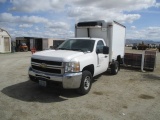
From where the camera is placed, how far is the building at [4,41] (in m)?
29.3

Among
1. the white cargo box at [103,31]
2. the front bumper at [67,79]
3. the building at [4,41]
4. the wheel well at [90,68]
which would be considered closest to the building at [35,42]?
the building at [4,41]

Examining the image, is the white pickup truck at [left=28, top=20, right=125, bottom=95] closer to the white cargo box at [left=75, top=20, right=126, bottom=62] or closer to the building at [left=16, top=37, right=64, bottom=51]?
the white cargo box at [left=75, top=20, right=126, bottom=62]

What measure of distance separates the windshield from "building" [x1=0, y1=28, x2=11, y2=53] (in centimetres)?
2476

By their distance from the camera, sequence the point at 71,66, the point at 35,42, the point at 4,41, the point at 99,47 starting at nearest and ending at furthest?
the point at 71,66
the point at 99,47
the point at 4,41
the point at 35,42

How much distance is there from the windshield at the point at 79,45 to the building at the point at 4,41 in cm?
2476

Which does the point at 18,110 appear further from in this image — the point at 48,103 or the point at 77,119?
the point at 77,119

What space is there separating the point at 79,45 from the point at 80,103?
8.58 ft

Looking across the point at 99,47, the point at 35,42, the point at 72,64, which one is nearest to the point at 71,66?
the point at 72,64

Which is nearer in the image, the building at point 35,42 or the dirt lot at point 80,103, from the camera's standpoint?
the dirt lot at point 80,103

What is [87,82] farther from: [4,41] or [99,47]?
[4,41]

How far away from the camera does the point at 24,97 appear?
5895 mm

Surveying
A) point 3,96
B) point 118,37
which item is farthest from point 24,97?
point 118,37

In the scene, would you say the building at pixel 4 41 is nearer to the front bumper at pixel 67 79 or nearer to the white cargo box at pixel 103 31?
the white cargo box at pixel 103 31

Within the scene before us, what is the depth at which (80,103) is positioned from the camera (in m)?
5.51
